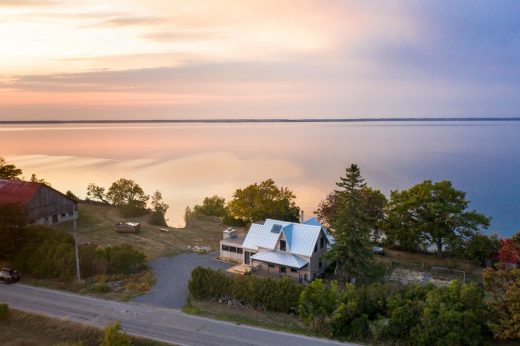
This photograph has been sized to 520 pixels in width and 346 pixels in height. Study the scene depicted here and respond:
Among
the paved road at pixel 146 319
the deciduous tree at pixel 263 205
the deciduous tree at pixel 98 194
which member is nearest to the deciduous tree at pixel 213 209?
the deciduous tree at pixel 263 205

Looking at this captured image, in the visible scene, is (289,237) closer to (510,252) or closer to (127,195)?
(510,252)

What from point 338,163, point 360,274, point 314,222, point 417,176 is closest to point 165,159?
point 338,163

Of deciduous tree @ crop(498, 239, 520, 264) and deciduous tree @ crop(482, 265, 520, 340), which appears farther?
deciduous tree @ crop(498, 239, 520, 264)

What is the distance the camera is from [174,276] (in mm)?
36656

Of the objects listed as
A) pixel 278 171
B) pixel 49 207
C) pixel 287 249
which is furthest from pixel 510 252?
pixel 278 171

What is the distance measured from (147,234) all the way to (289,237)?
19724mm

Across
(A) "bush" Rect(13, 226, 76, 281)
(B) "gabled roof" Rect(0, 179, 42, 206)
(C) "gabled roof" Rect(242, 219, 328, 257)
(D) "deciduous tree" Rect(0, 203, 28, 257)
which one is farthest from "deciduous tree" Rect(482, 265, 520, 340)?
(B) "gabled roof" Rect(0, 179, 42, 206)

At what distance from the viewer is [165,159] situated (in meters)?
131

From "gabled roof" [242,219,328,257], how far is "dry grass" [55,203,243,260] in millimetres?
8176

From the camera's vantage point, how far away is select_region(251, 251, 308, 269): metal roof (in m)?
35.9

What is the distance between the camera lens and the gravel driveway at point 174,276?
31125 mm

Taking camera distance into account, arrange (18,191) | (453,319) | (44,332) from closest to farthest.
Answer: (453,319) → (44,332) → (18,191)

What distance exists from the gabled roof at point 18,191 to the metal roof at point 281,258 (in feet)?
90.7

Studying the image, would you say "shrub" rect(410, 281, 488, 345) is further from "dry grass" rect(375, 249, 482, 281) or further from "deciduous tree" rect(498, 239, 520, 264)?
"dry grass" rect(375, 249, 482, 281)
